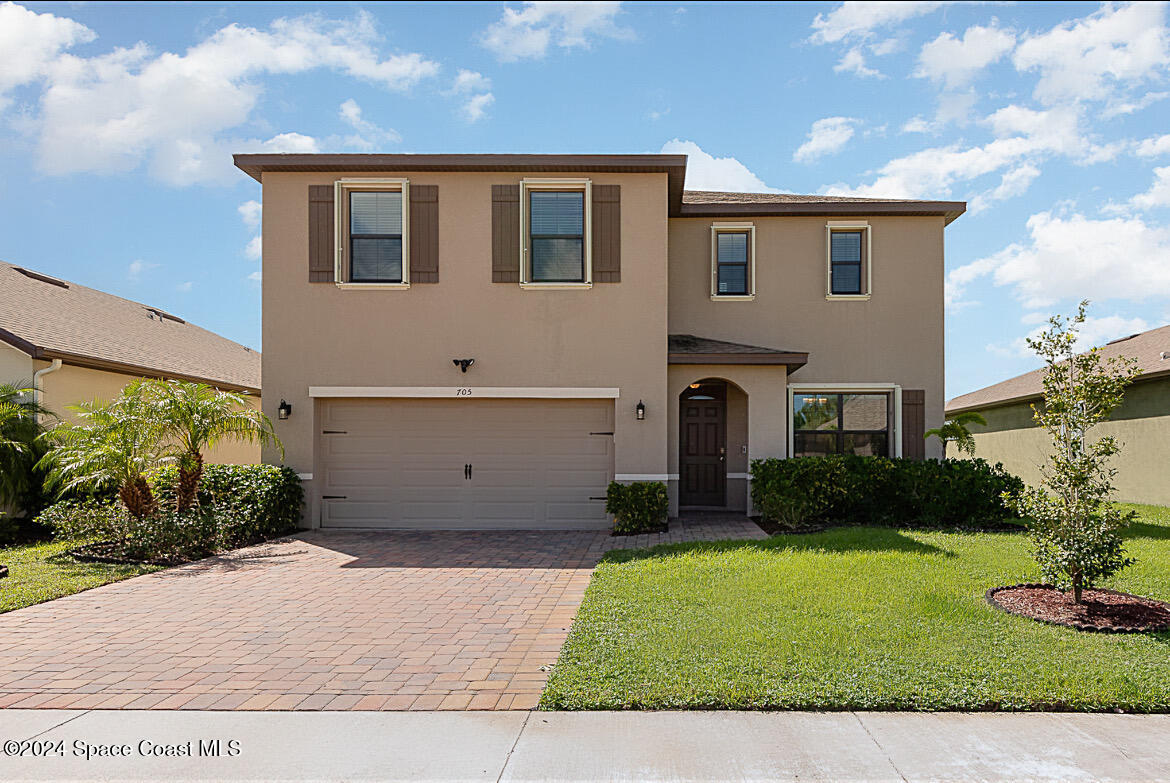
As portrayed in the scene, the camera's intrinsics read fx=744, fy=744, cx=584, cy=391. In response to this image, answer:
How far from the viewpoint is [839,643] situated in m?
5.68

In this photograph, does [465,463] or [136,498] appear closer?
[136,498]

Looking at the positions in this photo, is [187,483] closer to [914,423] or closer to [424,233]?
[424,233]

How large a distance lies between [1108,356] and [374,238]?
61.7 feet

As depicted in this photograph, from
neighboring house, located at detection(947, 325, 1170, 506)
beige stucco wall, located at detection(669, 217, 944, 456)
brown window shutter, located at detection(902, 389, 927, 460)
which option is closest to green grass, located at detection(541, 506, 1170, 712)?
brown window shutter, located at detection(902, 389, 927, 460)

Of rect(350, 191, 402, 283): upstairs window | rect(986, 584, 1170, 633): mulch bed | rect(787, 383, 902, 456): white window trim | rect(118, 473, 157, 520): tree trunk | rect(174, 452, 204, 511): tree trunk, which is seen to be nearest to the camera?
rect(986, 584, 1170, 633): mulch bed

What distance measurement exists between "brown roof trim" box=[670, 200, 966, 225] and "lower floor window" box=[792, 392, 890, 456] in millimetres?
3516

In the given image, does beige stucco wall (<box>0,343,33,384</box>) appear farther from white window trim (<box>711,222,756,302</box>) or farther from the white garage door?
white window trim (<box>711,222,756,302</box>)

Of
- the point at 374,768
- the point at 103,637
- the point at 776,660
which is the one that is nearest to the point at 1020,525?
the point at 776,660

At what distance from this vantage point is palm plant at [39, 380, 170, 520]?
10.2 metres

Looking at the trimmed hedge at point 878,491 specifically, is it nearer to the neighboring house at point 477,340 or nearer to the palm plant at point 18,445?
the neighboring house at point 477,340

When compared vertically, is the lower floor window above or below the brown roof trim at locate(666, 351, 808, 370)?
below

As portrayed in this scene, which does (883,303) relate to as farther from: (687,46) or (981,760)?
(981,760)

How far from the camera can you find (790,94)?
1167 cm

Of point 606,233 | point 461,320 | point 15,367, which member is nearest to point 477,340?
point 461,320
